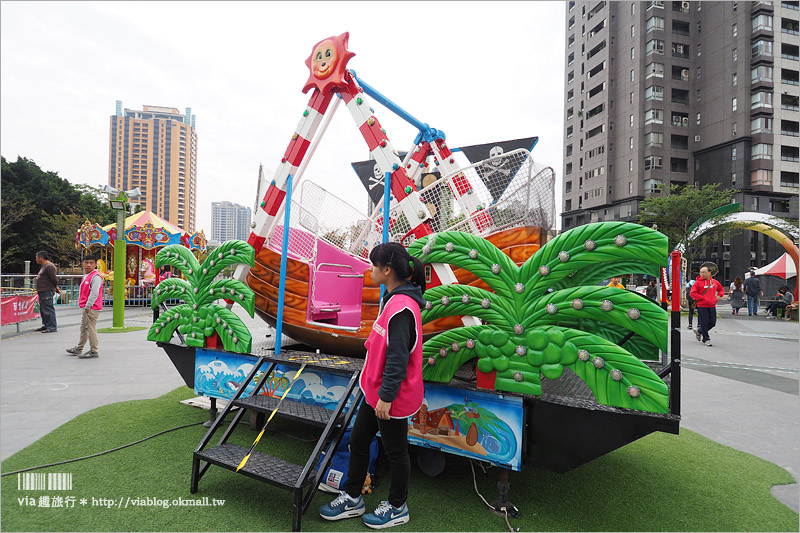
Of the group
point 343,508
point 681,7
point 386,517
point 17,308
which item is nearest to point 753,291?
point 386,517

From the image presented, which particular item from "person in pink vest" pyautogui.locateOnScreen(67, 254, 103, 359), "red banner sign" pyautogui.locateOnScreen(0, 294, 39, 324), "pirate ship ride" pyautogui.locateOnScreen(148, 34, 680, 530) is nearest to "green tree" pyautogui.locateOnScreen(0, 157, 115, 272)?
"red banner sign" pyautogui.locateOnScreen(0, 294, 39, 324)

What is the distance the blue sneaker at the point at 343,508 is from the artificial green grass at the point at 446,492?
47mm

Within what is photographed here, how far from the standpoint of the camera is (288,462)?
3.06 metres

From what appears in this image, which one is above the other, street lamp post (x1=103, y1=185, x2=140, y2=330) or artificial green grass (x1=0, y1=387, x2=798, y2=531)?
street lamp post (x1=103, y1=185, x2=140, y2=330)

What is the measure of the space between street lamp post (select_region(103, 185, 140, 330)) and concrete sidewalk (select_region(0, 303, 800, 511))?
1009 millimetres

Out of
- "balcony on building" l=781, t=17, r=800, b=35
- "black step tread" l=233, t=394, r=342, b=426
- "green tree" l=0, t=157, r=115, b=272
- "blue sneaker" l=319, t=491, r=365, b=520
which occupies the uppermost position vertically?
"balcony on building" l=781, t=17, r=800, b=35

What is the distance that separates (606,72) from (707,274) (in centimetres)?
3893

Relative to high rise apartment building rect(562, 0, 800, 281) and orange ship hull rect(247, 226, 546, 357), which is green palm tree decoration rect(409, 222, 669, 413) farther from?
high rise apartment building rect(562, 0, 800, 281)

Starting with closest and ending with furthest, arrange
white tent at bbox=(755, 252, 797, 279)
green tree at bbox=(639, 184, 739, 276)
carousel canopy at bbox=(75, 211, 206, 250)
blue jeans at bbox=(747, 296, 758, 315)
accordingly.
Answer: carousel canopy at bbox=(75, 211, 206, 250) → blue jeans at bbox=(747, 296, 758, 315) → white tent at bbox=(755, 252, 797, 279) → green tree at bbox=(639, 184, 739, 276)

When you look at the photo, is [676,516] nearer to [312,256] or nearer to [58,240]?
[312,256]

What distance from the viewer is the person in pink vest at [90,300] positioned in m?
7.32

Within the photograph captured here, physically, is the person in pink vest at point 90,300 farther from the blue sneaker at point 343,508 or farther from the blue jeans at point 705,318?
the blue jeans at point 705,318

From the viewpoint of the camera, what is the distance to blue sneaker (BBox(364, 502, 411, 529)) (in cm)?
270

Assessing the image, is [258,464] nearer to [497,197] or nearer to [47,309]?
[497,197]
